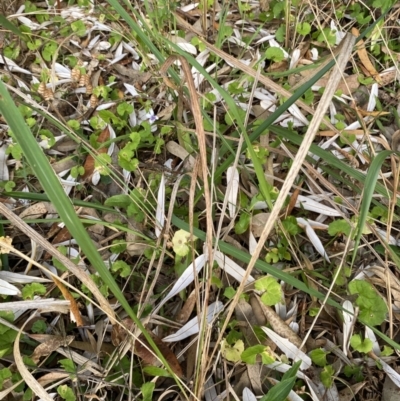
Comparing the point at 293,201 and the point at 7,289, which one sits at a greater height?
the point at 7,289

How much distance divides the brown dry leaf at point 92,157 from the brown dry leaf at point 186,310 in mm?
413

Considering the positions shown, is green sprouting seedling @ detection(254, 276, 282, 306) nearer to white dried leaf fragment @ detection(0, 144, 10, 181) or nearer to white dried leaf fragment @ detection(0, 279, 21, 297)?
white dried leaf fragment @ detection(0, 279, 21, 297)

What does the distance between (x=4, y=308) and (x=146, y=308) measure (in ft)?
0.86

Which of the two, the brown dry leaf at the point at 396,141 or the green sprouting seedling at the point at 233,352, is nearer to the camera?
the green sprouting seedling at the point at 233,352

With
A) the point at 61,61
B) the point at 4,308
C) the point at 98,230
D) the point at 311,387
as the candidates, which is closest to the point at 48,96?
the point at 61,61

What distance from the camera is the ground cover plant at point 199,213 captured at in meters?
0.78

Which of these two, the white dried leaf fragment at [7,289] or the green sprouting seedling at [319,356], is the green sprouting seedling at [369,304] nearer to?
the green sprouting seedling at [319,356]

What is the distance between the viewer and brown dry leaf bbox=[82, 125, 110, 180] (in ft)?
3.62

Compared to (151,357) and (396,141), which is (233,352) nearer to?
(151,357)

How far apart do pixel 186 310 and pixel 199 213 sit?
0.69 ft

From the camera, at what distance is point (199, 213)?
979 millimetres

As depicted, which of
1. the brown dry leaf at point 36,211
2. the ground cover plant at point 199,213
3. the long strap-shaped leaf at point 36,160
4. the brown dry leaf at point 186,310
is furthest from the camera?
the brown dry leaf at point 36,211

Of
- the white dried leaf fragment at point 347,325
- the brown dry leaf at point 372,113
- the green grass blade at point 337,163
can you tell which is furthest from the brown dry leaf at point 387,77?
the white dried leaf fragment at point 347,325

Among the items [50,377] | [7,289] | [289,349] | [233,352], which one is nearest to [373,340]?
[289,349]
